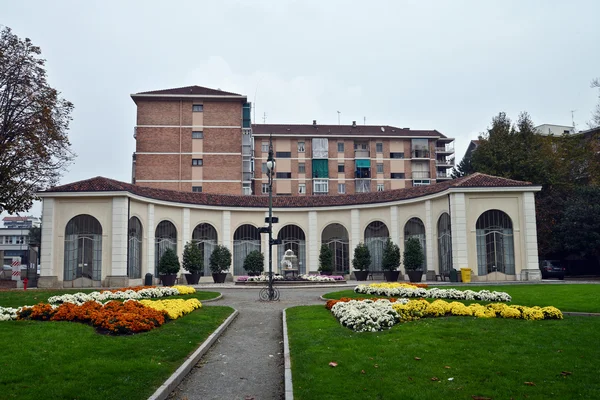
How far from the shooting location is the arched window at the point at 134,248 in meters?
32.4

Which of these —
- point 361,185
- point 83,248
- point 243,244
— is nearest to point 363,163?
point 361,185

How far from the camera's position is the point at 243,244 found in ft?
132

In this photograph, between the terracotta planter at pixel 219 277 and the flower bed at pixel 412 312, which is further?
the terracotta planter at pixel 219 277

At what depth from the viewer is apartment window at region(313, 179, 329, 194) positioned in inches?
2653

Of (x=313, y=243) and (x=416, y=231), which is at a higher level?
(x=416, y=231)

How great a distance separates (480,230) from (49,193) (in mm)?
25827

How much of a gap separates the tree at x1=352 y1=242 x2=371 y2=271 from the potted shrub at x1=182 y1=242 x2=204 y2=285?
35.1ft

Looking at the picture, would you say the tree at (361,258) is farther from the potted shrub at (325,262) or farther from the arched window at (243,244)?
the arched window at (243,244)

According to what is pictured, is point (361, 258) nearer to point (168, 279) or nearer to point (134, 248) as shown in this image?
point (168, 279)

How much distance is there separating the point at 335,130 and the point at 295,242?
32.9 m

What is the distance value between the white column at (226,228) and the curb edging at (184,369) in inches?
983

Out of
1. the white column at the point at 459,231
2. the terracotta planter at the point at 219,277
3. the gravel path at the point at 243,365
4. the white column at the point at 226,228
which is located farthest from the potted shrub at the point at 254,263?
the gravel path at the point at 243,365

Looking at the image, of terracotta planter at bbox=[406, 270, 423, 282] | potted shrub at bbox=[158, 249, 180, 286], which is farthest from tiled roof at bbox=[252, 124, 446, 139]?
potted shrub at bbox=[158, 249, 180, 286]

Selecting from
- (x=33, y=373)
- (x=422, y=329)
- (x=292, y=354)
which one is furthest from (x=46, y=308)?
(x=422, y=329)
